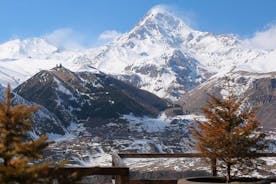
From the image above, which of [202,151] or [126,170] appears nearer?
[126,170]

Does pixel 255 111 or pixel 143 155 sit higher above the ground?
pixel 255 111

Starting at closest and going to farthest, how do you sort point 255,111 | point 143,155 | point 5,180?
1. point 5,180
2. point 255,111
3. point 143,155

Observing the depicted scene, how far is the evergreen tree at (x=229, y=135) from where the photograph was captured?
842 centimetres

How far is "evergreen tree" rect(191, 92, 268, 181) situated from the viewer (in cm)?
842

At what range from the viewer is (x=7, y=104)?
5.54m

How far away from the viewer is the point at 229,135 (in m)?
8.41

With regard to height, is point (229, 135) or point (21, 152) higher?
point (229, 135)

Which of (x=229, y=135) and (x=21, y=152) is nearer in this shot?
(x=21, y=152)

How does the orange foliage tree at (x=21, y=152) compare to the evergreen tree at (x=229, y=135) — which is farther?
the evergreen tree at (x=229, y=135)

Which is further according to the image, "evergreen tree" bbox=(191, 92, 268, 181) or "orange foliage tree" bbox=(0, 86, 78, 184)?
"evergreen tree" bbox=(191, 92, 268, 181)

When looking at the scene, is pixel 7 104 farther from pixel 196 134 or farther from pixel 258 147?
pixel 258 147

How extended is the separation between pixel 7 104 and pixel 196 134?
3997 millimetres

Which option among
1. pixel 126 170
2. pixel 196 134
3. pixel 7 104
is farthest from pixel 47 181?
pixel 196 134

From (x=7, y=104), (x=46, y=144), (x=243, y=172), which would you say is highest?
(x=7, y=104)
